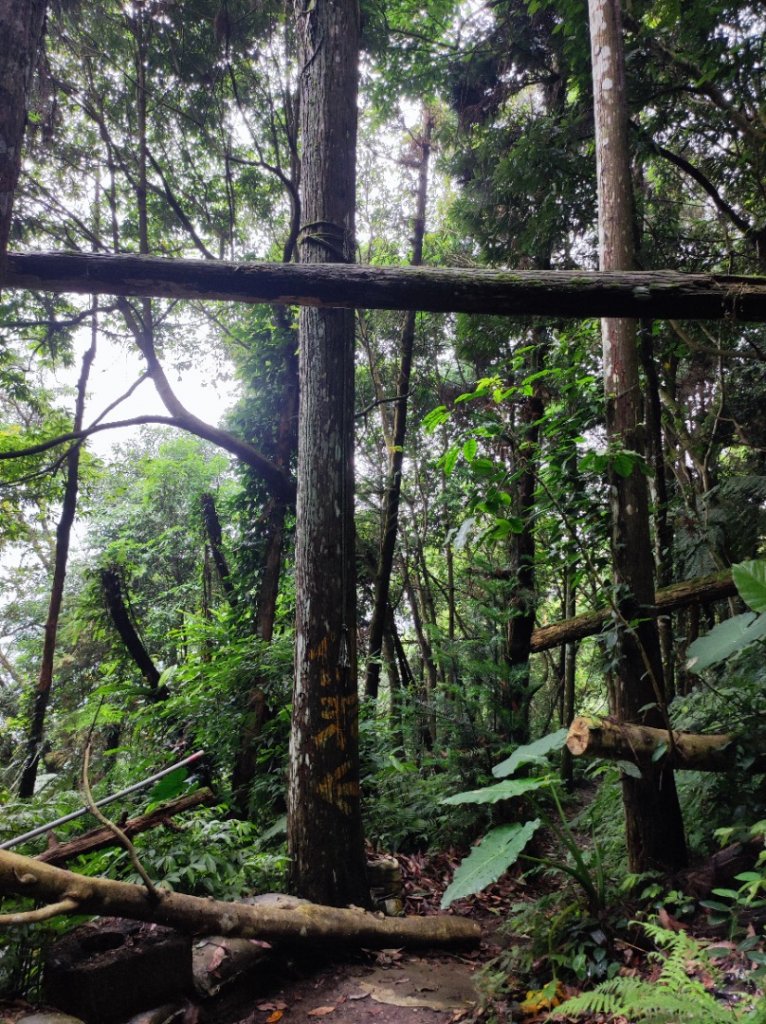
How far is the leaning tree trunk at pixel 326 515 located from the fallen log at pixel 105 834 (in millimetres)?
783

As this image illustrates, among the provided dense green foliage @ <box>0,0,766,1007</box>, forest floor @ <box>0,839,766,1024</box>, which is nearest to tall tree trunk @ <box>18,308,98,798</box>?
dense green foliage @ <box>0,0,766,1007</box>

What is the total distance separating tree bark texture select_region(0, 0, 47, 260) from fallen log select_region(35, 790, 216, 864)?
9.32 feet

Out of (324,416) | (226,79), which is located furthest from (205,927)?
(226,79)

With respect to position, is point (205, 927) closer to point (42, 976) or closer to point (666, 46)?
point (42, 976)

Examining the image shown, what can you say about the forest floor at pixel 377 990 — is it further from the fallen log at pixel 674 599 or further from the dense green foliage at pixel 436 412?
the fallen log at pixel 674 599

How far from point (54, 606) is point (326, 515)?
5.47 meters

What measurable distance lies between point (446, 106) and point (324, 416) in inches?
284

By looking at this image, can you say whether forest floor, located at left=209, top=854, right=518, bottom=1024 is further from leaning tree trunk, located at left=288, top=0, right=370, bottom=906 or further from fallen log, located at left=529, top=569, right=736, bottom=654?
fallen log, located at left=529, top=569, right=736, bottom=654

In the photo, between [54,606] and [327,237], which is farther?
[54,606]

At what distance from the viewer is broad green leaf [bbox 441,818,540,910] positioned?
271 centimetres

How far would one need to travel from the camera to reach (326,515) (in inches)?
166

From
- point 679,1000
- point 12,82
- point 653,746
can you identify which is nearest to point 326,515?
point 653,746

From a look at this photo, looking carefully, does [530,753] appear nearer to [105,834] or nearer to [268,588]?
[105,834]

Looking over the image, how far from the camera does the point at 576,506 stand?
3.83 meters
